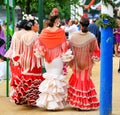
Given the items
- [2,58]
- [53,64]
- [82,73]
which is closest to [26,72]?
[53,64]

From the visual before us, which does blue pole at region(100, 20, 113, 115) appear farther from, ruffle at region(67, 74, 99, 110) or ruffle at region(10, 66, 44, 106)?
ruffle at region(10, 66, 44, 106)

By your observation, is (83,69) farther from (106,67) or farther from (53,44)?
(106,67)

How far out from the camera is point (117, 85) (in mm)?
12234

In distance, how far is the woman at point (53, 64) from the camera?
8648 millimetres

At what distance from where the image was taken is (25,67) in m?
9.12

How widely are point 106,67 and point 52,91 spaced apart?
1372mm

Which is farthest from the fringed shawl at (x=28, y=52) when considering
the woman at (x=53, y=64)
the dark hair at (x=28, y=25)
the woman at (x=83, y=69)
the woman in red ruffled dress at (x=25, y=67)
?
the woman at (x=83, y=69)

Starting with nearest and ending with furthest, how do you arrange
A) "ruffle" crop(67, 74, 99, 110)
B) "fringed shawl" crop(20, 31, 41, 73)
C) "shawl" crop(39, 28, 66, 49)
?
"shawl" crop(39, 28, 66, 49) → "ruffle" crop(67, 74, 99, 110) → "fringed shawl" crop(20, 31, 41, 73)

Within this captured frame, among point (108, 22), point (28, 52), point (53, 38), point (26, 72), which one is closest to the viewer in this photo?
point (108, 22)

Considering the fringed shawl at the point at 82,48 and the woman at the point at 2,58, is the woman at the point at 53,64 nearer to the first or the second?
the fringed shawl at the point at 82,48

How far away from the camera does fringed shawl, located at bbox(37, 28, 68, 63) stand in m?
8.63

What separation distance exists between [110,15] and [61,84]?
175 centimetres

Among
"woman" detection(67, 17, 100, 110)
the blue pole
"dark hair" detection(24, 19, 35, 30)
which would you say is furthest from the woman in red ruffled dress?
the blue pole

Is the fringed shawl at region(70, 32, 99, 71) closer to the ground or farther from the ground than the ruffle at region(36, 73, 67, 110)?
farther from the ground
